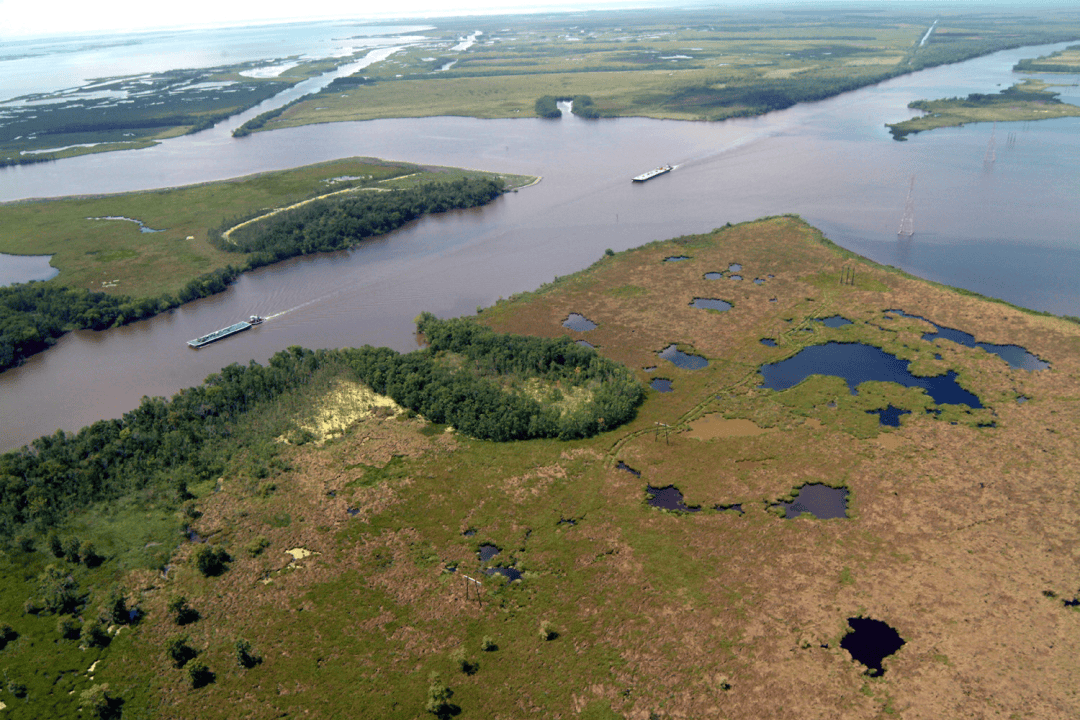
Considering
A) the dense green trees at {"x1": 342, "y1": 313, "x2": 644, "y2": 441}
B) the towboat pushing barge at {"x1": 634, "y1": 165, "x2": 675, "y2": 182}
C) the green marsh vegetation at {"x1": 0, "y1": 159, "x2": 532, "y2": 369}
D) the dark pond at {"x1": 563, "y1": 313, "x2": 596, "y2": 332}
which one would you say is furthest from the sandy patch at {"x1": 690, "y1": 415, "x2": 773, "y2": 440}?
the towboat pushing barge at {"x1": 634, "y1": 165, "x2": 675, "y2": 182}

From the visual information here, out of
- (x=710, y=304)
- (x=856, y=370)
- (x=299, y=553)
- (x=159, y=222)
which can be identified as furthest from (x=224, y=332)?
(x=856, y=370)

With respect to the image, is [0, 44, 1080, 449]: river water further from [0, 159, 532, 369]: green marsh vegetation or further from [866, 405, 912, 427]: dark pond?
[866, 405, 912, 427]: dark pond

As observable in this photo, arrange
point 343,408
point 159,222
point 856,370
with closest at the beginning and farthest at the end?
1. point 343,408
2. point 856,370
3. point 159,222

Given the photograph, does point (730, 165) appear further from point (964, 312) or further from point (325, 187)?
point (325, 187)

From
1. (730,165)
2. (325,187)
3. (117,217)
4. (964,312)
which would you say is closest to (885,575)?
(964,312)

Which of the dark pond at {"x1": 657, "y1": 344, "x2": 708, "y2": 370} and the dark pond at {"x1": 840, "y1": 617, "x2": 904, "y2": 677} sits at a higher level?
the dark pond at {"x1": 657, "y1": 344, "x2": 708, "y2": 370}

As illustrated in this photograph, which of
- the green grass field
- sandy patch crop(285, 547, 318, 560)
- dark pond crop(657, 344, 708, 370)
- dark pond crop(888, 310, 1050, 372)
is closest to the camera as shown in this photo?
sandy patch crop(285, 547, 318, 560)

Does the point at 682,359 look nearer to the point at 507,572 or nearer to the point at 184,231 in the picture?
the point at 507,572
